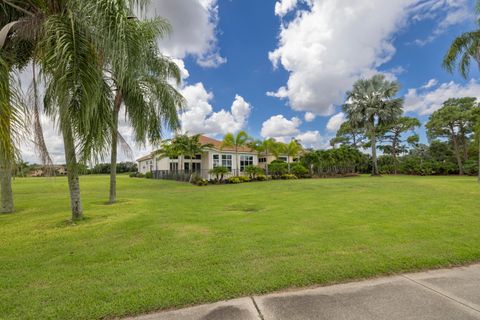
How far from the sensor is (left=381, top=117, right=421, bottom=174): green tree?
2827 cm

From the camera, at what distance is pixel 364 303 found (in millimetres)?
2195

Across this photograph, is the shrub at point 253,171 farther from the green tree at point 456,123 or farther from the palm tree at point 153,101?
the green tree at point 456,123

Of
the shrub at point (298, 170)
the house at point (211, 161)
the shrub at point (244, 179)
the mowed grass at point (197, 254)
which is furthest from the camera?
the shrub at point (298, 170)

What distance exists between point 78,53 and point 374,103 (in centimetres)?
2731

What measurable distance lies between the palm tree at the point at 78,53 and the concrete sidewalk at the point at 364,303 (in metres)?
3.45

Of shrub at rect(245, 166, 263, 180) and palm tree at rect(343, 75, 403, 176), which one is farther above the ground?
palm tree at rect(343, 75, 403, 176)

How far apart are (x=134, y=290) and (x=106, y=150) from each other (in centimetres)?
307

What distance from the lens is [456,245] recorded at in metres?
3.65

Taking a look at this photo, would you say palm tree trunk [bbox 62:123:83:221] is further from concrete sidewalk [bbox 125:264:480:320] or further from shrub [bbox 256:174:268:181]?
shrub [bbox 256:174:268:181]

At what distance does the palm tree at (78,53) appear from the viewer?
358cm

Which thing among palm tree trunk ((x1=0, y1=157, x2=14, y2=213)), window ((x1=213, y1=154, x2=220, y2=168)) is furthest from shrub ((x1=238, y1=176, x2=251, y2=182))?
palm tree trunk ((x1=0, y1=157, x2=14, y2=213))

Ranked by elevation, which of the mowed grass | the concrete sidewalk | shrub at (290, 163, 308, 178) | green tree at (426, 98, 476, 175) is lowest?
the concrete sidewalk

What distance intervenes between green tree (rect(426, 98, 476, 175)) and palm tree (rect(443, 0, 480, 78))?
52.3ft

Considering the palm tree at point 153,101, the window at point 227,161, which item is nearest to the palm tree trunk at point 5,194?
the palm tree at point 153,101
